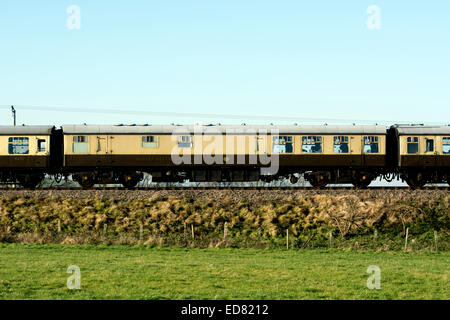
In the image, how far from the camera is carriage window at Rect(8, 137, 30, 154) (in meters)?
31.8

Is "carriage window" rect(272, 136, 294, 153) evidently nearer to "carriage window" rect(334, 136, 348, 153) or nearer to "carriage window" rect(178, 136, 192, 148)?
"carriage window" rect(334, 136, 348, 153)

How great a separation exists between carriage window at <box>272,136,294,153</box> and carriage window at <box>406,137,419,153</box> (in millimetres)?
6641

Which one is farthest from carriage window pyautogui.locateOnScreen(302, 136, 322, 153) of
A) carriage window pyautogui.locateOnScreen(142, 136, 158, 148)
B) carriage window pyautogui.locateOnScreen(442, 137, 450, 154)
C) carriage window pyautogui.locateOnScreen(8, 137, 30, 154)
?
carriage window pyautogui.locateOnScreen(8, 137, 30, 154)

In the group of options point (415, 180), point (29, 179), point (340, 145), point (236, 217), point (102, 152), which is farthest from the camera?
point (29, 179)

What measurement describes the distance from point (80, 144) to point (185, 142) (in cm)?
610

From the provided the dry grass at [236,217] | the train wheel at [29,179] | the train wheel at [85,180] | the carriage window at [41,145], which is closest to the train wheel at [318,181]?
the dry grass at [236,217]

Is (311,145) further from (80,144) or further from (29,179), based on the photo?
(29,179)

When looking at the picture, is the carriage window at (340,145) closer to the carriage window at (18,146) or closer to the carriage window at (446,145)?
the carriage window at (446,145)

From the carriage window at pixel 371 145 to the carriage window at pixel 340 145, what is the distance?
1158 mm

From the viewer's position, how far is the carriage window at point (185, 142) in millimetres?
31292

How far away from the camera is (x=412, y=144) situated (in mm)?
31438

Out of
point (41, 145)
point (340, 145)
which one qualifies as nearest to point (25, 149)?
point (41, 145)

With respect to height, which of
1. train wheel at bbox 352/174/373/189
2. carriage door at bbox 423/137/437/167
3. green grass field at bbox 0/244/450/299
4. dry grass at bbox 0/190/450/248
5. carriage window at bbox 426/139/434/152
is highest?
carriage window at bbox 426/139/434/152
